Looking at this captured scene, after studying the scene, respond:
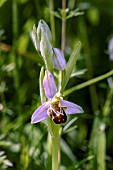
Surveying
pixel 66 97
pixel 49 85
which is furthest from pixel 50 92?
pixel 66 97

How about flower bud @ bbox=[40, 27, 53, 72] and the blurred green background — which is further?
the blurred green background

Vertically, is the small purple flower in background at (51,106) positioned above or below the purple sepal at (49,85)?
below

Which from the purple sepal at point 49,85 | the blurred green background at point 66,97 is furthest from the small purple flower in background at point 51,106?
the blurred green background at point 66,97

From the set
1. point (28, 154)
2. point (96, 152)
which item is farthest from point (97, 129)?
point (28, 154)

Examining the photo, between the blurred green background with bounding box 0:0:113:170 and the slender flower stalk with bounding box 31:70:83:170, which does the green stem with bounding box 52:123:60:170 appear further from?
the blurred green background with bounding box 0:0:113:170

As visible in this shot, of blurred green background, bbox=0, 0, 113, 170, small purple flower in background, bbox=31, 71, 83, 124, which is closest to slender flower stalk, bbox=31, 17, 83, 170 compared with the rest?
small purple flower in background, bbox=31, 71, 83, 124

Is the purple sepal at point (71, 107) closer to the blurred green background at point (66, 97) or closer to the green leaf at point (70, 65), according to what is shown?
the green leaf at point (70, 65)

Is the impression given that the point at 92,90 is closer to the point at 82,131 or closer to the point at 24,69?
the point at 82,131
